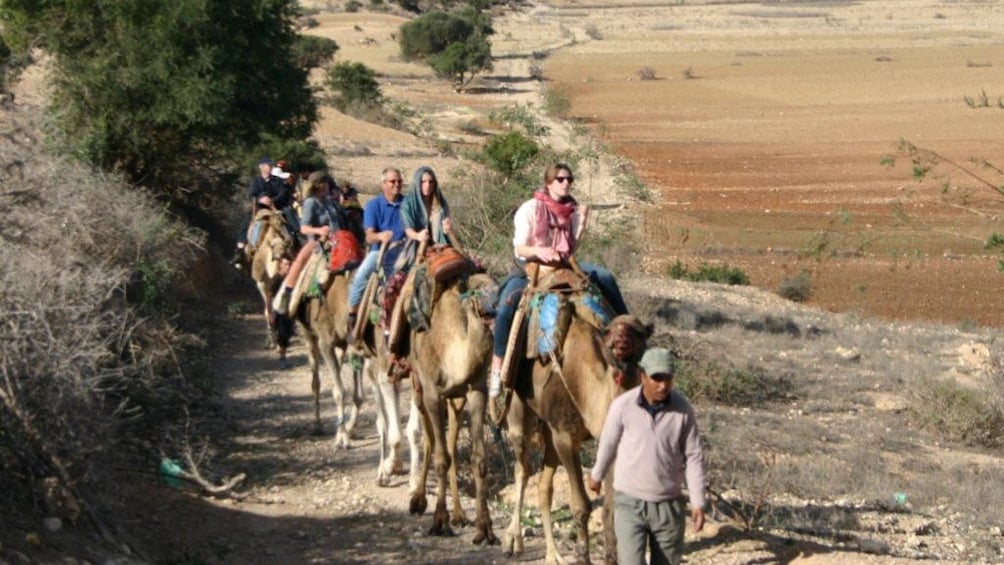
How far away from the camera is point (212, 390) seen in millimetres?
16969

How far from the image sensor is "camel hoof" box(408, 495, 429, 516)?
12.4 meters

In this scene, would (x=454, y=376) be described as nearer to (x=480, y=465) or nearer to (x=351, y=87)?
(x=480, y=465)

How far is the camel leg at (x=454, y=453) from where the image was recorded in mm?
11883

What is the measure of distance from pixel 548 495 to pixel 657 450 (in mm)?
2594

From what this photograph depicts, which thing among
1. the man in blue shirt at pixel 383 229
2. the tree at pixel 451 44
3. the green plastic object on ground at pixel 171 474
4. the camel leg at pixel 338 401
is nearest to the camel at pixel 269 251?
the camel leg at pixel 338 401

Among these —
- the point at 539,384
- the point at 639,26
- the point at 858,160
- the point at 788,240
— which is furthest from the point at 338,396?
the point at 639,26

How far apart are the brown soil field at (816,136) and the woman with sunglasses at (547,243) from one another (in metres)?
3.11

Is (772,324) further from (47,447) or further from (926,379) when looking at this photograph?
(47,447)

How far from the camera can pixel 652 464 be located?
8.35 metres

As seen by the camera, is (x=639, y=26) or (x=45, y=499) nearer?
(x=45, y=499)

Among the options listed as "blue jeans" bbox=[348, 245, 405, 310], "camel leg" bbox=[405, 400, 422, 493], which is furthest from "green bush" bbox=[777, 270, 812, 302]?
"camel leg" bbox=[405, 400, 422, 493]

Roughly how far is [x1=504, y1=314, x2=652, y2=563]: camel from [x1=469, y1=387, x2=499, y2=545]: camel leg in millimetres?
303

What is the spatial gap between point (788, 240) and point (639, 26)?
105 meters

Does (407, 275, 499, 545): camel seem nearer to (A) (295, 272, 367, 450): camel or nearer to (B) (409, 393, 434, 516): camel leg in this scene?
(B) (409, 393, 434, 516): camel leg
